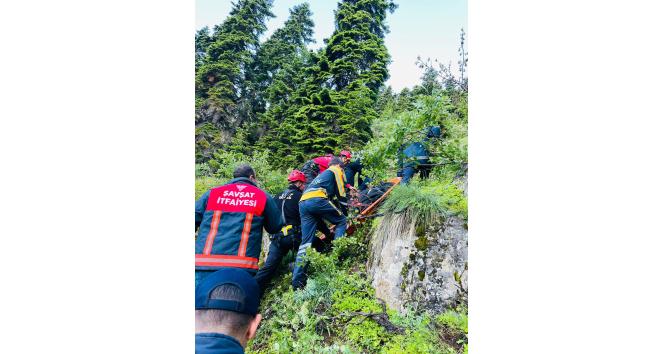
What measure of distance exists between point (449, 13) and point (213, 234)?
2586 mm

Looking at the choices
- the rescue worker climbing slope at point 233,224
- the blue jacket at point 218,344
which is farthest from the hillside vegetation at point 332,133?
the blue jacket at point 218,344

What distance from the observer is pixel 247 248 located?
3025 mm

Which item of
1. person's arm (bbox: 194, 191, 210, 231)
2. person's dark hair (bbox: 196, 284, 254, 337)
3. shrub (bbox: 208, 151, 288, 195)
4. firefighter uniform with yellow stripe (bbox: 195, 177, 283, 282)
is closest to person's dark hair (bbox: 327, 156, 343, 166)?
shrub (bbox: 208, 151, 288, 195)

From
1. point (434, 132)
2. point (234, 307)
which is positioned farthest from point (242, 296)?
point (434, 132)

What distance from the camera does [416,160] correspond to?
331 centimetres

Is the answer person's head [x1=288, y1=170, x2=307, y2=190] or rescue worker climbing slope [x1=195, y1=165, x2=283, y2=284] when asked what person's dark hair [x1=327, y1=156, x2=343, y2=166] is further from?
rescue worker climbing slope [x1=195, y1=165, x2=283, y2=284]

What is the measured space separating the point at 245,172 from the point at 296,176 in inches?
16.8

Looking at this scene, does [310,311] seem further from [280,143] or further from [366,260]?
[280,143]

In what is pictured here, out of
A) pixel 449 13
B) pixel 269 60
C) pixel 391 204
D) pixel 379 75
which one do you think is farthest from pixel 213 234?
pixel 449 13

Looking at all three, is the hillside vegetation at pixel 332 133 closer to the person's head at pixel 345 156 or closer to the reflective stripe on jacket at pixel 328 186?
the person's head at pixel 345 156

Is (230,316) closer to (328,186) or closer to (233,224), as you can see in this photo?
(233,224)

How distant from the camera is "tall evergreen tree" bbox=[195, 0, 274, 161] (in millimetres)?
3412

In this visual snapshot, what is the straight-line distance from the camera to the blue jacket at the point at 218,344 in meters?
2.14

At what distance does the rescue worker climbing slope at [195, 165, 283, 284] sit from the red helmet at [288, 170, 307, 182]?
30cm
